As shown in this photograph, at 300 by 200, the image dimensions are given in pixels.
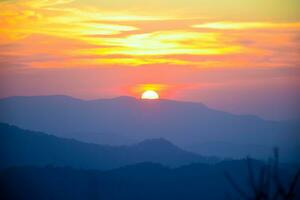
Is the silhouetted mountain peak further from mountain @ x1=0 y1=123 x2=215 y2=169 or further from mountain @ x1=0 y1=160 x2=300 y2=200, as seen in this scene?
mountain @ x1=0 y1=160 x2=300 y2=200

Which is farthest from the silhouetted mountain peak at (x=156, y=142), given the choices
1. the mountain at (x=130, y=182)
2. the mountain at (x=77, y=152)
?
the mountain at (x=130, y=182)

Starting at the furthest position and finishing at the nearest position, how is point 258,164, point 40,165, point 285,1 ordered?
1. point 40,165
2. point 258,164
3. point 285,1

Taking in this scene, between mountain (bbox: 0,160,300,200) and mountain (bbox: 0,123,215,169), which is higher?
mountain (bbox: 0,123,215,169)

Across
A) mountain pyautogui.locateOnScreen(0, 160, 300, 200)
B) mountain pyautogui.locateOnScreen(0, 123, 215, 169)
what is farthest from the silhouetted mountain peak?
mountain pyautogui.locateOnScreen(0, 160, 300, 200)

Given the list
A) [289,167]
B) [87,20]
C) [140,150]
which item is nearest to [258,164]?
[289,167]

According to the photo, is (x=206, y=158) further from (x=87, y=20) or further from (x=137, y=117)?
(x=87, y=20)

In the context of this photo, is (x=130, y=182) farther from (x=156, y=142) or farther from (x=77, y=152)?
(x=77, y=152)
